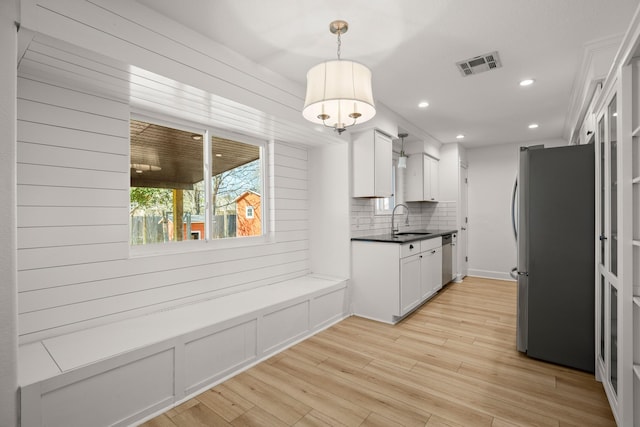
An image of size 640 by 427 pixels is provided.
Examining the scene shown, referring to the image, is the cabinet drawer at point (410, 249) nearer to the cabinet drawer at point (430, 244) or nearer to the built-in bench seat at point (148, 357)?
the cabinet drawer at point (430, 244)

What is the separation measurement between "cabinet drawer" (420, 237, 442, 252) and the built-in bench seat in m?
1.92

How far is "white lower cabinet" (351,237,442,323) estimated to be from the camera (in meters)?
3.52

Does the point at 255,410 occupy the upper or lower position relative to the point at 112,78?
lower

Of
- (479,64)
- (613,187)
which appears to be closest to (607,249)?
(613,187)

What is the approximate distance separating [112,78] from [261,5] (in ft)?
3.41

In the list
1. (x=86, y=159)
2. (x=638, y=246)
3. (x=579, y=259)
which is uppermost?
(x=86, y=159)

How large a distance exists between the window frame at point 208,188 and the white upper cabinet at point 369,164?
104 centimetres

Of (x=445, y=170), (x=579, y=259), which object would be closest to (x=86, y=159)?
(x=579, y=259)

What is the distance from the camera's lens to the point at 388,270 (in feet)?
11.7

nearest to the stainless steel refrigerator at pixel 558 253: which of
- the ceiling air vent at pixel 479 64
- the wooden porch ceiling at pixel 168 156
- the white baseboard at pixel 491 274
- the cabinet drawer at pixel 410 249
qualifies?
the ceiling air vent at pixel 479 64

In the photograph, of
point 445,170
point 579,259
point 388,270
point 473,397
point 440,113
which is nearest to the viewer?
point 473,397

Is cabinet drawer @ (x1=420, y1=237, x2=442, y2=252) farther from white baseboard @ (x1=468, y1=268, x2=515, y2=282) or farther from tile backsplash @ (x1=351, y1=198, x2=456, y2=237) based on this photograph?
white baseboard @ (x1=468, y1=268, x2=515, y2=282)

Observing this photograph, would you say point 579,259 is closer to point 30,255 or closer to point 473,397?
point 473,397

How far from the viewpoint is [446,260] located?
199 inches
